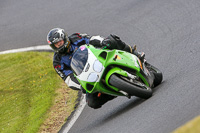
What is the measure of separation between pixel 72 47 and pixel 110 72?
1.91 meters

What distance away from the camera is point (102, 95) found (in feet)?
27.9

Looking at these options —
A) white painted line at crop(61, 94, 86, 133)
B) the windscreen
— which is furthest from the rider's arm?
white painted line at crop(61, 94, 86, 133)

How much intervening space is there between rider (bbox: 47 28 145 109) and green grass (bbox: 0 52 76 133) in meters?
1.40

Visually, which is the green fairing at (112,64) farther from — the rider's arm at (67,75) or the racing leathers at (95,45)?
the rider's arm at (67,75)

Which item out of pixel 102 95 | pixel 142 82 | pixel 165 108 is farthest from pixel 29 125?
pixel 165 108

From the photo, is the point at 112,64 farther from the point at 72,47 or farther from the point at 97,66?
the point at 72,47

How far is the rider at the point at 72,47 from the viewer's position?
8414 mm

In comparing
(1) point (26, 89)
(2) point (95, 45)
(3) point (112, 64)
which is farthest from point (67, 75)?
(1) point (26, 89)

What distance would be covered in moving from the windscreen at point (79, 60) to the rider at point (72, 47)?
0.54 m

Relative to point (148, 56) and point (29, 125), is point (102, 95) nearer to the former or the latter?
point (29, 125)

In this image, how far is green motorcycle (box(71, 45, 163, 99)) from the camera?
7.39 meters

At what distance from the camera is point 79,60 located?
25.9 ft

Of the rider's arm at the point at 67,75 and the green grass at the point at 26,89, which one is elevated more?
the rider's arm at the point at 67,75

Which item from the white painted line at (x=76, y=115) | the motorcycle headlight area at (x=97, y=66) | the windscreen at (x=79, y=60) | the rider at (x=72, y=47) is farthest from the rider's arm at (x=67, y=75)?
the motorcycle headlight area at (x=97, y=66)
